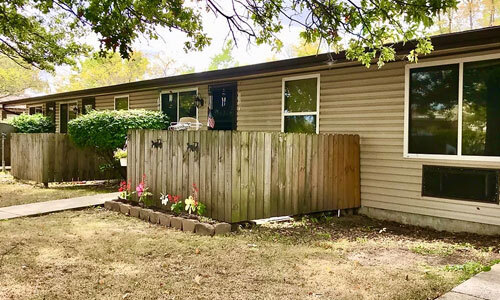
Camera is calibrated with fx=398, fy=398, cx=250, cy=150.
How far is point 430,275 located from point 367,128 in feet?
12.3

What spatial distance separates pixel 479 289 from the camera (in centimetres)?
309

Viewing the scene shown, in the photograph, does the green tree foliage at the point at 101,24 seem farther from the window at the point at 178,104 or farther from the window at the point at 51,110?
the window at the point at 51,110

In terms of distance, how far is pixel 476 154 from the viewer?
5.75 m

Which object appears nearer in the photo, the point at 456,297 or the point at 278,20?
the point at 456,297

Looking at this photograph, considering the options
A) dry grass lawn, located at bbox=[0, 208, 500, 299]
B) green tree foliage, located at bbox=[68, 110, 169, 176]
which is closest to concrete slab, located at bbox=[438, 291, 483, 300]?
dry grass lawn, located at bbox=[0, 208, 500, 299]

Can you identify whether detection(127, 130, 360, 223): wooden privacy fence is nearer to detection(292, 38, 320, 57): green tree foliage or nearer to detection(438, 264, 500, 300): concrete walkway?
detection(438, 264, 500, 300): concrete walkway

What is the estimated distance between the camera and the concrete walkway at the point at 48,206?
20.8ft

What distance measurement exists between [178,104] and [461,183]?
774 centimetres

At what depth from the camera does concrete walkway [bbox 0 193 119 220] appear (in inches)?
250

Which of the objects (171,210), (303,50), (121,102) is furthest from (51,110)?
(303,50)

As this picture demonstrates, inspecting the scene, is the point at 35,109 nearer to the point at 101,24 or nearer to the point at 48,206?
the point at 48,206

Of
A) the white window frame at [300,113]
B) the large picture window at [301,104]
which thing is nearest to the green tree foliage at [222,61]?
the white window frame at [300,113]

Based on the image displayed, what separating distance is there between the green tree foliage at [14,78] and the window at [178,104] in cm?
2624

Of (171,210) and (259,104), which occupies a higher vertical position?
(259,104)
